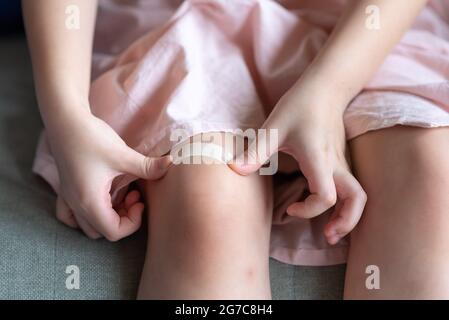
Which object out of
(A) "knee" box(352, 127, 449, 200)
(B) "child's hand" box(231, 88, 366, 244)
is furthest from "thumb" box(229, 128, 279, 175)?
(A) "knee" box(352, 127, 449, 200)

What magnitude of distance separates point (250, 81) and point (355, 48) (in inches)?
4.8

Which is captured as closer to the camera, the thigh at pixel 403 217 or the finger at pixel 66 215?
the thigh at pixel 403 217

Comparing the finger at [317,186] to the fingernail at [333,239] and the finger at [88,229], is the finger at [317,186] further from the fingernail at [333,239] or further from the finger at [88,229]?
the finger at [88,229]

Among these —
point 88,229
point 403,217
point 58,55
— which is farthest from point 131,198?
point 403,217

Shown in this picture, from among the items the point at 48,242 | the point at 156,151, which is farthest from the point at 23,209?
the point at 156,151

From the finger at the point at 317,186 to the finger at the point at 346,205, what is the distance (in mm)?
14

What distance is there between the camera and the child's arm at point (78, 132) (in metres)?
0.65

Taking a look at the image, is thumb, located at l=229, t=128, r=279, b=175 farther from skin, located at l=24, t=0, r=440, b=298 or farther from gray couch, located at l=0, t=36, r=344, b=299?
gray couch, located at l=0, t=36, r=344, b=299

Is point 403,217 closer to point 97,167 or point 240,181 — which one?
point 240,181

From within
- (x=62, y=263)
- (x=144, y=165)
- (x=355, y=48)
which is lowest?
(x=62, y=263)

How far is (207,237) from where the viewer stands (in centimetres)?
61

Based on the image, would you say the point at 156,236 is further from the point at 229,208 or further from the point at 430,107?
the point at 430,107

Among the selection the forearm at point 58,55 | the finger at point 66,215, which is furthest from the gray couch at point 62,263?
the forearm at point 58,55
